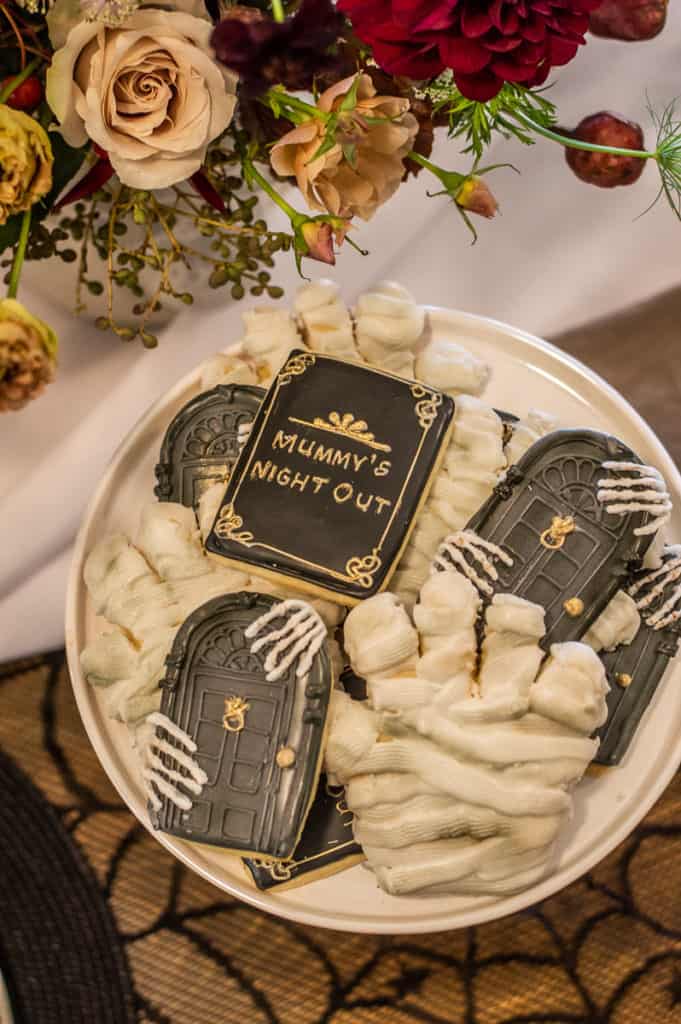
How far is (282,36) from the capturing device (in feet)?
2.08

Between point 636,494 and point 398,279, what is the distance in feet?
1.64

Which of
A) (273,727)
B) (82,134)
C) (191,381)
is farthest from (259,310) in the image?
(273,727)

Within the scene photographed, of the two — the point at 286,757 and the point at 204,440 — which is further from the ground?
the point at 204,440

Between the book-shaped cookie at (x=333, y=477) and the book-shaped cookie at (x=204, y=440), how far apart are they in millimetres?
46

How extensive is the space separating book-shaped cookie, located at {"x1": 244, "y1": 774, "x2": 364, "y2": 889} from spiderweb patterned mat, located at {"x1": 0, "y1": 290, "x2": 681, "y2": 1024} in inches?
11.8

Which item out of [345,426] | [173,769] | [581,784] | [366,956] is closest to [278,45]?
[345,426]

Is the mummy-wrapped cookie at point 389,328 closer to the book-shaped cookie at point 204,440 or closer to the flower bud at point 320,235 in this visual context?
the book-shaped cookie at point 204,440

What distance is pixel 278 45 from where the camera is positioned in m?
0.64

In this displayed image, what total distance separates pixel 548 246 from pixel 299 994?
102 cm

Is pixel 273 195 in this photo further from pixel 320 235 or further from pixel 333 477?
pixel 333 477

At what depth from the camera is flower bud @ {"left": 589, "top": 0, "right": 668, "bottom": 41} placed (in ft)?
3.17

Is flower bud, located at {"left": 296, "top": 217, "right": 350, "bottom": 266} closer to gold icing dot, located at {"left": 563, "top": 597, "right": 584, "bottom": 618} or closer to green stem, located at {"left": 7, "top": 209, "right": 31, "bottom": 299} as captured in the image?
green stem, located at {"left": 7, "top": 209, "right": 31, "bottom": 299}

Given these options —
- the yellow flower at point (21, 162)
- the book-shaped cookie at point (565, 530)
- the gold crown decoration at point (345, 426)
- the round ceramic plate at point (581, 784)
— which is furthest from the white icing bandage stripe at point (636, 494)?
the yellow flower at point (21, 162)

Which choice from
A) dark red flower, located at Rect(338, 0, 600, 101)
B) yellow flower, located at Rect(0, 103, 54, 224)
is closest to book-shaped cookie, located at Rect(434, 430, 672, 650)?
dark red flower, located at Rect(338, 0, 600, 101)
